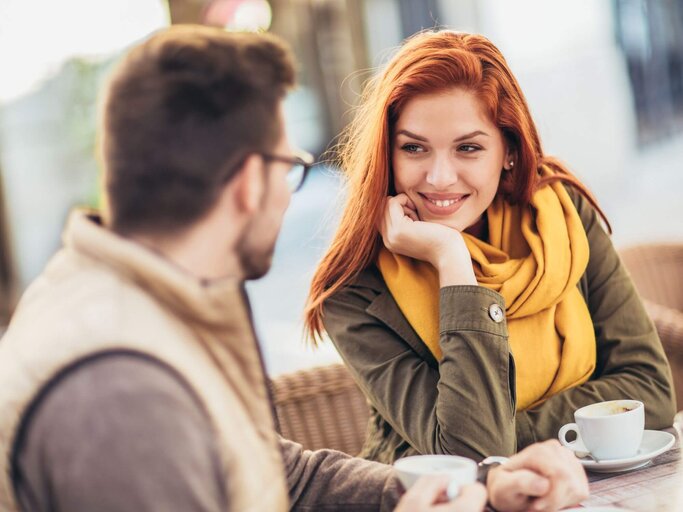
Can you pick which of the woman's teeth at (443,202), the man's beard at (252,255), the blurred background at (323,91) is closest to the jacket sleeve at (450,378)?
the woman's teeth at (443,202)

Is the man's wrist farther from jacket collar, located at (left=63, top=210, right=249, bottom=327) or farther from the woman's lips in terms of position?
the woman's lips

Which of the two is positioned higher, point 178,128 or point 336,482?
point 178,128

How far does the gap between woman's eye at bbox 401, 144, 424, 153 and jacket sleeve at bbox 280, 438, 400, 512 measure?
64 cm

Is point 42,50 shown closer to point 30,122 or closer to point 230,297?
point 30,122

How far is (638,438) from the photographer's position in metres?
1.48

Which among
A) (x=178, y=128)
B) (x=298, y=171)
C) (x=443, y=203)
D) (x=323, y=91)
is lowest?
(x=323, y=91)

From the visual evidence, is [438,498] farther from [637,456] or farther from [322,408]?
[322,408]

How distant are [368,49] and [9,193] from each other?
9.19 ft

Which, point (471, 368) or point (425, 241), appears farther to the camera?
point (425, 241)

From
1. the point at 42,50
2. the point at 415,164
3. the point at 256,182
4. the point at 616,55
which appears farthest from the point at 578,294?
the point at 616,55

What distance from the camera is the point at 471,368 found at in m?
1.63

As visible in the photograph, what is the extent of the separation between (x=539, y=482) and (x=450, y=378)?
1.38ft

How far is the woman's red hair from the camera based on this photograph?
1.80 metres

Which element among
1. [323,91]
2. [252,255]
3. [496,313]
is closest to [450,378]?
[496,313]
